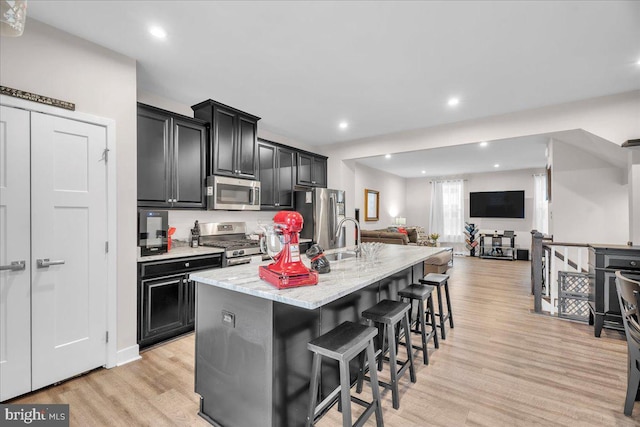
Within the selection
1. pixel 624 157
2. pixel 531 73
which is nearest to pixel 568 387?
pixel 531 73

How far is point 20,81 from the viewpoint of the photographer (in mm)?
2016

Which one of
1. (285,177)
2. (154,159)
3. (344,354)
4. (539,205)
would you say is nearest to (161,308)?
(154,159)

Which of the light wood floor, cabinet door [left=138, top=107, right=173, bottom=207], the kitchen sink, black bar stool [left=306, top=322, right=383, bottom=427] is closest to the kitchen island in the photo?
black bar stool [left=306, top=322, right=383, bottom=427]

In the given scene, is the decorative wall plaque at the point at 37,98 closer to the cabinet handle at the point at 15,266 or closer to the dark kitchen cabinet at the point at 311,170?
the cabinet handle at the point at 15,266

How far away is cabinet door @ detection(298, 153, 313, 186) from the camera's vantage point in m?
5.10

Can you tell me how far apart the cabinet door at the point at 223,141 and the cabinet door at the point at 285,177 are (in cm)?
103

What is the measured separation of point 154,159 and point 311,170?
9.39 ft

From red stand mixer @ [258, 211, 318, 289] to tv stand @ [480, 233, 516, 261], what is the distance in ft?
28.5

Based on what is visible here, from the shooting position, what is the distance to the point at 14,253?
1968mm

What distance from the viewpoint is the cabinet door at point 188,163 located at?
10.5 feet

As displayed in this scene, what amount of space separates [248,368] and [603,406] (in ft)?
7.77

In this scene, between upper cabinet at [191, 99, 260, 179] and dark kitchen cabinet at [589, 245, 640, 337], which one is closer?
dark kitchen cabinet at [589, 245, 640, 337]

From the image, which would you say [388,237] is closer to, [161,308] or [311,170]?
[311,170]

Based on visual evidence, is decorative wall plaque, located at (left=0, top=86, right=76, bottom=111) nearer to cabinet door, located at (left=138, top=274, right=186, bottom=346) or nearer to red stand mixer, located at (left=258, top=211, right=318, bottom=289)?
cabinet door, located at (left=138, top=274, right=186, bottom=346)
